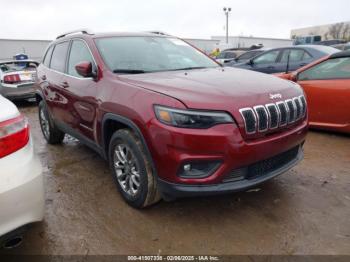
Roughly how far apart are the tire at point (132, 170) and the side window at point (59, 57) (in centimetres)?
180

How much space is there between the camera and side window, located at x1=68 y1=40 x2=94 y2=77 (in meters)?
3.70

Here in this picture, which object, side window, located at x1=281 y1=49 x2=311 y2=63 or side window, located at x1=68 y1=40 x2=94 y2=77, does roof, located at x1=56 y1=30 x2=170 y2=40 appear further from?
side window, located at x1=281 y1=49 x2=311 y2=63

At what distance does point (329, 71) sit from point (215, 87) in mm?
3263

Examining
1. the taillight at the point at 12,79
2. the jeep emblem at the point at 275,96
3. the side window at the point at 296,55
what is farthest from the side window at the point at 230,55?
the jeep emblem at the point at 275,96

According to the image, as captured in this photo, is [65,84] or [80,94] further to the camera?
→ [65,84]

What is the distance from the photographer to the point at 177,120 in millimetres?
2439

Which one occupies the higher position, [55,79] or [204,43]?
[55,79]

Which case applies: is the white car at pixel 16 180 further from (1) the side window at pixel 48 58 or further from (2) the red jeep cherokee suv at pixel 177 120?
(1) the side window at pixel 48 58

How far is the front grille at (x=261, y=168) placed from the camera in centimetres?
255

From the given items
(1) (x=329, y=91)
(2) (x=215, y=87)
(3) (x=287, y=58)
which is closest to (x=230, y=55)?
(3) (x=287, y=58)

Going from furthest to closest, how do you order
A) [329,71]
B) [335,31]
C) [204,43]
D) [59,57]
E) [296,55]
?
[335,31], [204,43], [296,55], [329,71], [59,57]

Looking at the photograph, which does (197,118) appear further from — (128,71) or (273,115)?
(128,71)

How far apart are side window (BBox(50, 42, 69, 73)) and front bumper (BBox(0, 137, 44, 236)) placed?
2457 mm

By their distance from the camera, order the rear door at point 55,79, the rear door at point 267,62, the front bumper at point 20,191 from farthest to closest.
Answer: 1. the rear door at point 267,62
2. the rear door at point 55,79
3. the front bumper at point 20,191
